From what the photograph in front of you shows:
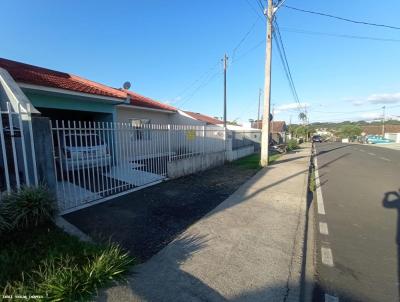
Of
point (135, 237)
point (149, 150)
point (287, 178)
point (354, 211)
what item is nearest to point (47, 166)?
point (135, 237)

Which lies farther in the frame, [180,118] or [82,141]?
[180,118]

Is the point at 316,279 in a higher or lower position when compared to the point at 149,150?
lower

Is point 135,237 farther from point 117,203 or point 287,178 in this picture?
point 287,178

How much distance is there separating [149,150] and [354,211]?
624cm

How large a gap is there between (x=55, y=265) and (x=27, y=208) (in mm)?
1688

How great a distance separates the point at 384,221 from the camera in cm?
500

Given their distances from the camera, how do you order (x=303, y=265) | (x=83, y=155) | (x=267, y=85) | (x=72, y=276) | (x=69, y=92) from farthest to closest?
(x=267, y=85) → (x=69, y=92) → (x=83, y=155) → (x=303, y=265) → (x=72, y=276)

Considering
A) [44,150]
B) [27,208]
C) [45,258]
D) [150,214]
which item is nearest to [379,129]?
[150,214]

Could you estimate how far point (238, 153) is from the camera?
52.5 ft

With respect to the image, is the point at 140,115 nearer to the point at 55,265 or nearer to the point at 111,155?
the point at 111,155

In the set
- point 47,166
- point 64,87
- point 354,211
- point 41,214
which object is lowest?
point 354,211

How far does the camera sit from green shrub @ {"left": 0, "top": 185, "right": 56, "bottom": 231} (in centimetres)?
375

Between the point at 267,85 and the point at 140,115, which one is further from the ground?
A: the point at 267,85

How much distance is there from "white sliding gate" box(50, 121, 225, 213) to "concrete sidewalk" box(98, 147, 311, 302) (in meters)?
3.17
